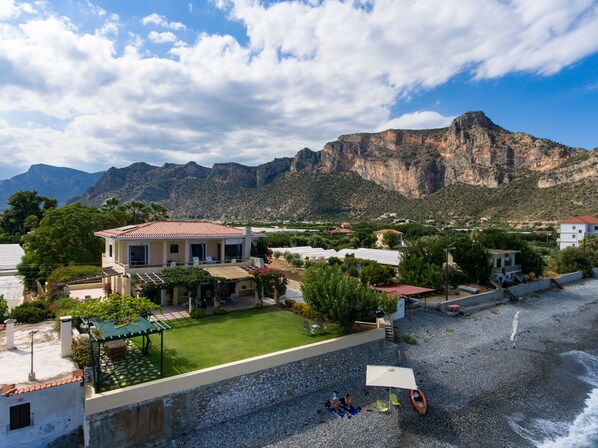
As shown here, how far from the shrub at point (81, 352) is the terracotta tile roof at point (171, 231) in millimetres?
8359

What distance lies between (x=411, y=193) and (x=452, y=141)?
25872mm

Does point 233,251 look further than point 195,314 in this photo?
Yes

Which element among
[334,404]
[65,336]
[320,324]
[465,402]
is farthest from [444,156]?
[65,336]

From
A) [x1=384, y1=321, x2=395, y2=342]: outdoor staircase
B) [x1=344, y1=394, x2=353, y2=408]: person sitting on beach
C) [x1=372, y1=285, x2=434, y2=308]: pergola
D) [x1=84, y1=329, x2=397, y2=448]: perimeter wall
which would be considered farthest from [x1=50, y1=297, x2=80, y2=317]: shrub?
[x1=372, y1=285, x2=434, y2=308]: pergola

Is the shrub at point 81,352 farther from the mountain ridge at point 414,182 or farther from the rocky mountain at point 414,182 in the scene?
the mountain ridge at point 414,182

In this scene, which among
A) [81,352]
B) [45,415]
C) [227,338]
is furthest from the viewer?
[227,338]

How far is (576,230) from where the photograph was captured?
64438 mm

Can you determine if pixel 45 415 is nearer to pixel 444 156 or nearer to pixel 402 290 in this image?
pixel 402 290

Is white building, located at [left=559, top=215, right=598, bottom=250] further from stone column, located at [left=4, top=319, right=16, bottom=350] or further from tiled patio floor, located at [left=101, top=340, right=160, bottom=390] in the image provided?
stone column, located at [left=4, top=319, right=16, bottom=350]

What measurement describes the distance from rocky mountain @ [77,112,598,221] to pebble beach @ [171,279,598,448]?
249 feet

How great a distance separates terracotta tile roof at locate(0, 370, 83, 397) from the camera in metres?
10.7

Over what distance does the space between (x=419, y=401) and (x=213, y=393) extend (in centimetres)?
867

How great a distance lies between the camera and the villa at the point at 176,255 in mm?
21812

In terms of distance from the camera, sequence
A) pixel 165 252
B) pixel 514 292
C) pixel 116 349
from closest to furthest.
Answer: pixel 116 349 < pixel 165 252 < pixel 514 292
